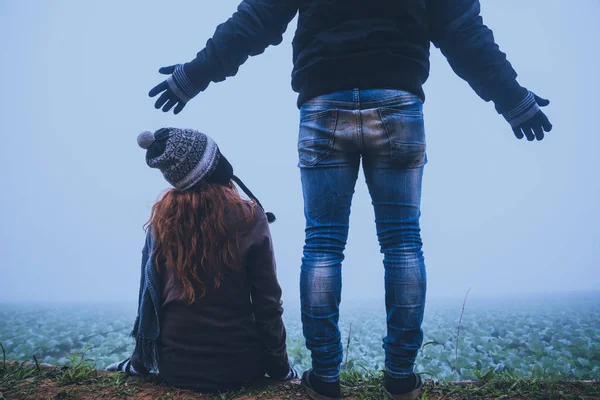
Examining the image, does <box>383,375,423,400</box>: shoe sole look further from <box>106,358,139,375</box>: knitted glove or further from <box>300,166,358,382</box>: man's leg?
<box>106,358,139,375</box>: knitted glove

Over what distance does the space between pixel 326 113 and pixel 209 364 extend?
1.19 m

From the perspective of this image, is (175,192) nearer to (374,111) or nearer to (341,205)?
(341,205)

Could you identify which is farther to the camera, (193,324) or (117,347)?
(117,347)

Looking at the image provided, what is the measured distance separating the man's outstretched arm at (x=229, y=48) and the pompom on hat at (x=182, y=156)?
0.26m

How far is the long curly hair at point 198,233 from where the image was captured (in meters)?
1.54

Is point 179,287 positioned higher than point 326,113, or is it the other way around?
point 326,113

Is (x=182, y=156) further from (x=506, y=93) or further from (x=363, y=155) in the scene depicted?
(x=506, y=93)

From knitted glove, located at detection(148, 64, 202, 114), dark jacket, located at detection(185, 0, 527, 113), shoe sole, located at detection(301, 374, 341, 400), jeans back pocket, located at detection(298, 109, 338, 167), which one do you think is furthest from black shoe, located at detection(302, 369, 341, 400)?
knitted glove, located at detection(148, 64, 202, 114)

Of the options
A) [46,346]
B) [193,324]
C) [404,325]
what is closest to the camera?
[404,325]

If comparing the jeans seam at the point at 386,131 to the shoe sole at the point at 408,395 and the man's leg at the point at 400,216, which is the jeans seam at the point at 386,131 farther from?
the shoe sole at the point at 408,395

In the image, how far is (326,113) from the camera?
4.67 ft

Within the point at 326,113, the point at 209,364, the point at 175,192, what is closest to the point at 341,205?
the point at 326,113

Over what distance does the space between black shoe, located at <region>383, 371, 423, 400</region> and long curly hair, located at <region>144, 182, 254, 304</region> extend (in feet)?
2.64

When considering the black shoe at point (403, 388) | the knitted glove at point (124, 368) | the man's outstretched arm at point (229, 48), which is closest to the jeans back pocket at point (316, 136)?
the man's outstretched arm at point (229, 48)
